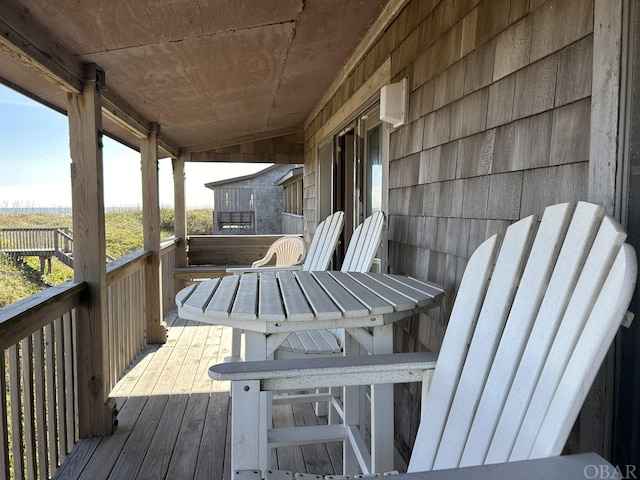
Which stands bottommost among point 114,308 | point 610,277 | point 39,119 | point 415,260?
point 114,308

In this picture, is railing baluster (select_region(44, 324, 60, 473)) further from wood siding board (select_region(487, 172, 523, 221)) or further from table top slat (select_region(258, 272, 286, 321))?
wood siding board (select_region(487, 172, 523, 221))

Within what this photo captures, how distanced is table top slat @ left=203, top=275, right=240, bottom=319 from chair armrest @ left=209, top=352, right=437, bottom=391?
265 mm

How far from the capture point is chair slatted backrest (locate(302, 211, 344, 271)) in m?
3.07

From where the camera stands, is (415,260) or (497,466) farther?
(415,260)

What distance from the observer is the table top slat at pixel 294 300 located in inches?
52.0

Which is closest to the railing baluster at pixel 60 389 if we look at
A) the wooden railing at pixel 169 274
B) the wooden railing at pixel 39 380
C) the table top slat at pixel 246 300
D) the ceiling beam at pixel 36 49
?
the wooden railing at pixel 39 380

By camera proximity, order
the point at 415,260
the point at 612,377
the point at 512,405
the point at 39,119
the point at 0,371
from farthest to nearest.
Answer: the point at 39,119, the point at 415,260, the point at 0,371, the point at 612,377, the point at 512,405

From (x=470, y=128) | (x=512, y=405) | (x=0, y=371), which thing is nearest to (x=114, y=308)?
(x=0, y=371)

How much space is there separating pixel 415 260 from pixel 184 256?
4.96m

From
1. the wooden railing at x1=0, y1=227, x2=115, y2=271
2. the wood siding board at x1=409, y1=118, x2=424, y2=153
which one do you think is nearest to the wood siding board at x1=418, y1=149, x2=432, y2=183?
the wood siding board at x1=409, y1=118, x2=424, y2=153

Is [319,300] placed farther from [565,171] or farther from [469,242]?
[565,171]

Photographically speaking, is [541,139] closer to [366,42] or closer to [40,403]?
[366,42]

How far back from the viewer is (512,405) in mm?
899

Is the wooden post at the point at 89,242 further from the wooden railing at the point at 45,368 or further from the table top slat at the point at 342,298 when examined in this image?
the table top slat at the point at 342,298
